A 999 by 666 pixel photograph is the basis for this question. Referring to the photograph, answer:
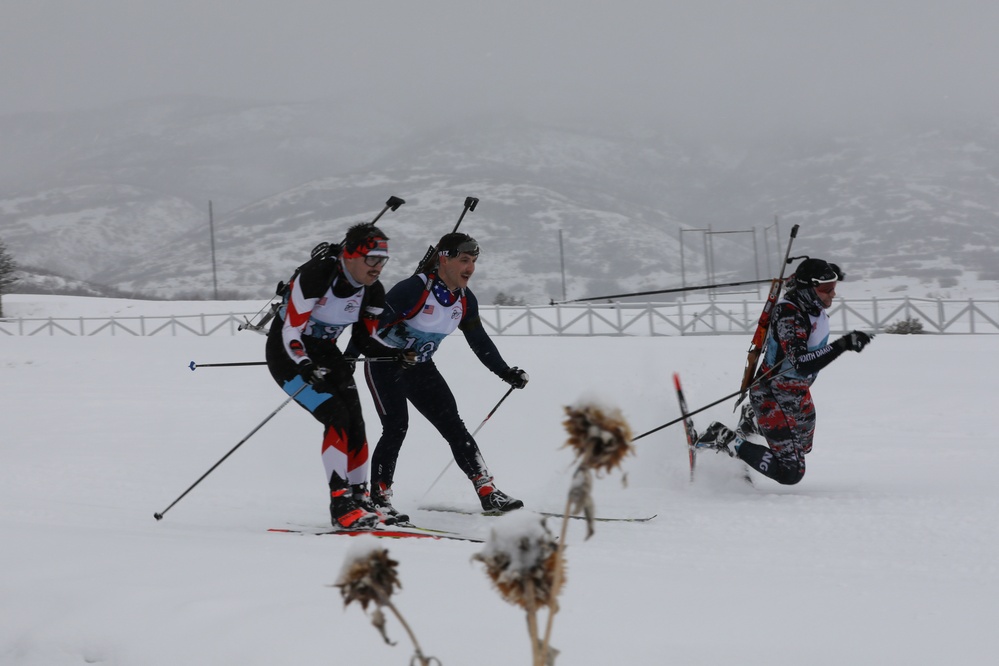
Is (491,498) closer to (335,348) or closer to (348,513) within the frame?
(348,513)

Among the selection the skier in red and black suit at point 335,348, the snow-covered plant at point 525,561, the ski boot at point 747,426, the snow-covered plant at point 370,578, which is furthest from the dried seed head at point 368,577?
the ski boot at point 747,426

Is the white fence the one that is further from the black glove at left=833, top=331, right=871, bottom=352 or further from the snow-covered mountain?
the snow-covered mountain

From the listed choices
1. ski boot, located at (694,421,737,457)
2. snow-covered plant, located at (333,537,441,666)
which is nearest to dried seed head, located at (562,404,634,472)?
snow-covered plant, located at (333,537,441,666)

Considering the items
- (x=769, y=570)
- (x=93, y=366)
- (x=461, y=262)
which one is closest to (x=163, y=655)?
(x=769, y=570)

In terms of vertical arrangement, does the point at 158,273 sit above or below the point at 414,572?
above

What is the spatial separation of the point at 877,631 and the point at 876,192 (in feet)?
607

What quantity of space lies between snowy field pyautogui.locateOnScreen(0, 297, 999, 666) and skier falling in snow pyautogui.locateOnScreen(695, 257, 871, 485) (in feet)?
0.97

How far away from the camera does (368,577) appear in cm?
126

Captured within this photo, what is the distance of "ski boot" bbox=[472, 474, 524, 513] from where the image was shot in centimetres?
592

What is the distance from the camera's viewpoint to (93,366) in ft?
58.0

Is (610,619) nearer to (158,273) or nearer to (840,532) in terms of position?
(840,532)

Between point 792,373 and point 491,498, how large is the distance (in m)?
2.26

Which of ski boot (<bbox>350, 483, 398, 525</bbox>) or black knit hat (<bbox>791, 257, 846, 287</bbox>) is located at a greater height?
black knit hat (<bbox>791, 257, 846, 287</bbox>)

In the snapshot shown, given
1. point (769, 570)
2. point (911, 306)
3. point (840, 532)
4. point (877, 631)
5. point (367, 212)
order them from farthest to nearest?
1. point (367, 212)
2. point (911, 306)
3. point (840, 532)
4. point (769, 570)
5. point (877, 631)
